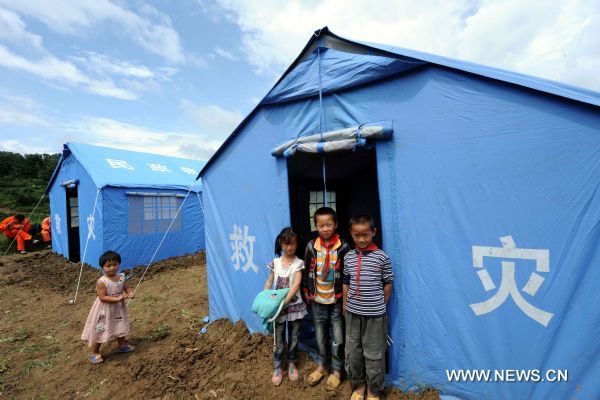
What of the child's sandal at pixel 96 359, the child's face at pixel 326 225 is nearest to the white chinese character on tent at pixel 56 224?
the child's sandal at pixel 96 359

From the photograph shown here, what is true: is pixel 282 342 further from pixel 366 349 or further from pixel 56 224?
pixel 56 224

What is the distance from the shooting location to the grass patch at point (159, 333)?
397 centimetres

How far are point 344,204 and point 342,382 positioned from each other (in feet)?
13.4

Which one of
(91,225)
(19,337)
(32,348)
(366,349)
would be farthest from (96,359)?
(91,225)

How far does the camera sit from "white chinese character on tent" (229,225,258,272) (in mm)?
3535

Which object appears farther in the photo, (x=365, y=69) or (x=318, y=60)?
(x=318, y=60)

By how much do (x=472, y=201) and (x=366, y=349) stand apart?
139 centimetres

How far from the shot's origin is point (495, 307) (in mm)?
1971

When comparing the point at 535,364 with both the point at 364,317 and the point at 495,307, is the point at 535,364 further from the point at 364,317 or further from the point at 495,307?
the point at 364,317

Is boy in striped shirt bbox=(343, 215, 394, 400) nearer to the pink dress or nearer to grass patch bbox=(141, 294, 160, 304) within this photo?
the pink dress

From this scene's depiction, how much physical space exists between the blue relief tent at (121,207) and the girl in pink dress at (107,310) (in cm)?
344

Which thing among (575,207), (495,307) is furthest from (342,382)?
(575,207)

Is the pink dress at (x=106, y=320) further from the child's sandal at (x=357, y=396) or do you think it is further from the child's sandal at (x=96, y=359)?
the child's sandal at (x=357, y=396)

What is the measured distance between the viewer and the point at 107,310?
3393mm
